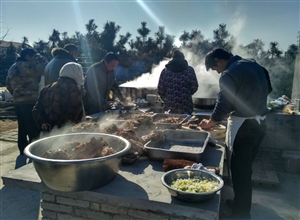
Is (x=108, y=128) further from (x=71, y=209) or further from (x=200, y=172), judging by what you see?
(x=200, y=172)

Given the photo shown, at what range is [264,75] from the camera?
2.92 m

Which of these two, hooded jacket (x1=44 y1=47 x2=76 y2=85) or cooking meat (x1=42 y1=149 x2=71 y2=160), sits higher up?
hooded jacket (x1=44 y1=47 x2=76 y2=85)

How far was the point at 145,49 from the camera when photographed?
27703mm

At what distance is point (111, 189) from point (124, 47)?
2873 centimetres

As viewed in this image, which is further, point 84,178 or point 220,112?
point 220,112

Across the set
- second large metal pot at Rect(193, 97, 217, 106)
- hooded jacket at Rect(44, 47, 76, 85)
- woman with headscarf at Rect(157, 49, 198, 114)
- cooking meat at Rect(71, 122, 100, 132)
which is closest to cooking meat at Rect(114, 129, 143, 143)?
cooking meat at Rect(71, 122, 100, 132)

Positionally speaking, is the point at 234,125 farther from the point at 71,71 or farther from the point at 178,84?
the point at 71,71

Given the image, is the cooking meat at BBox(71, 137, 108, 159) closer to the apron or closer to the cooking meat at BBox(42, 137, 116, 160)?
the cooking meat at BBox(42, 137, 116, 160)

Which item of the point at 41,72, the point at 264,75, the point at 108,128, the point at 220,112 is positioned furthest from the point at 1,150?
the point at 264,75

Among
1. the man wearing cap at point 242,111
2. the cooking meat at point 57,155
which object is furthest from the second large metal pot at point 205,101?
the cooking meat at point 57,155

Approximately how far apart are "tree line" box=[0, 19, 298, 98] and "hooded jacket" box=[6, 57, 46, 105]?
1120 cm

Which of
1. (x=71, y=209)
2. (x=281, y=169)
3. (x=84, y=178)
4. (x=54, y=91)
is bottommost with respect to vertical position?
(x=281, y=169)

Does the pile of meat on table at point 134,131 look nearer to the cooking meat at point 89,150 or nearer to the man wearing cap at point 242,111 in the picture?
the cooking meat at point 89,150

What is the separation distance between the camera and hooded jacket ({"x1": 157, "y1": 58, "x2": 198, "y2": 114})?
4.61 m
